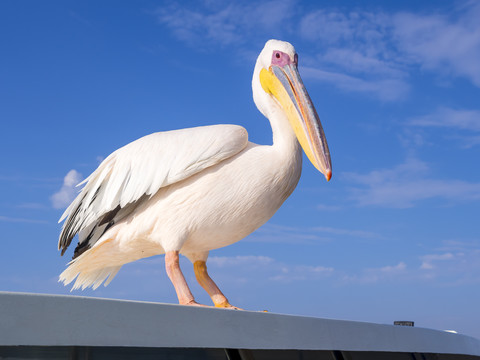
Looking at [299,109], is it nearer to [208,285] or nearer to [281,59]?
[281,59]

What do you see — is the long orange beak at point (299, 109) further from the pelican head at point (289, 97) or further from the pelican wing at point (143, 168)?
the pelican wing at point (143, 168)

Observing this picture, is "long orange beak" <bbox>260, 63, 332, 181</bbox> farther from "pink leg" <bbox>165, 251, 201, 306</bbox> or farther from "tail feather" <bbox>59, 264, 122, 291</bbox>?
"tail feather" <bbox>59, 264, 122, 291</bbox>

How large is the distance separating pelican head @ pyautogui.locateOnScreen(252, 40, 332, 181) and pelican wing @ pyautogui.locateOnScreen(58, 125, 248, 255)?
1.21ft

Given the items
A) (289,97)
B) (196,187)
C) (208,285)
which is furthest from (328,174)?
(208,285)

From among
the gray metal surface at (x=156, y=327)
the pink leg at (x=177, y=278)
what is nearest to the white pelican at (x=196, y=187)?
the pink leg at (x=177, y=278)

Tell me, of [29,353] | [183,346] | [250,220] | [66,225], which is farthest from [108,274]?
[29,353]

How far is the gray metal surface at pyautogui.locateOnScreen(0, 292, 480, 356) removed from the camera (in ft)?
6.56

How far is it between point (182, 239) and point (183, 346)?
116 cm

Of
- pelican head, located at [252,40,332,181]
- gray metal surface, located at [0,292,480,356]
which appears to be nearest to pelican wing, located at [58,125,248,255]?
pelican head, located at [252,40,332,181]

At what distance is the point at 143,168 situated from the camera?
3840mm

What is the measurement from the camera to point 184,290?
360 centimetres

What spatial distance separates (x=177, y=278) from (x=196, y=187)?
0.59m

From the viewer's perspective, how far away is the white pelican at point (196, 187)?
12.0ft

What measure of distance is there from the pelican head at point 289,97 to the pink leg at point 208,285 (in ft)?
3.59
